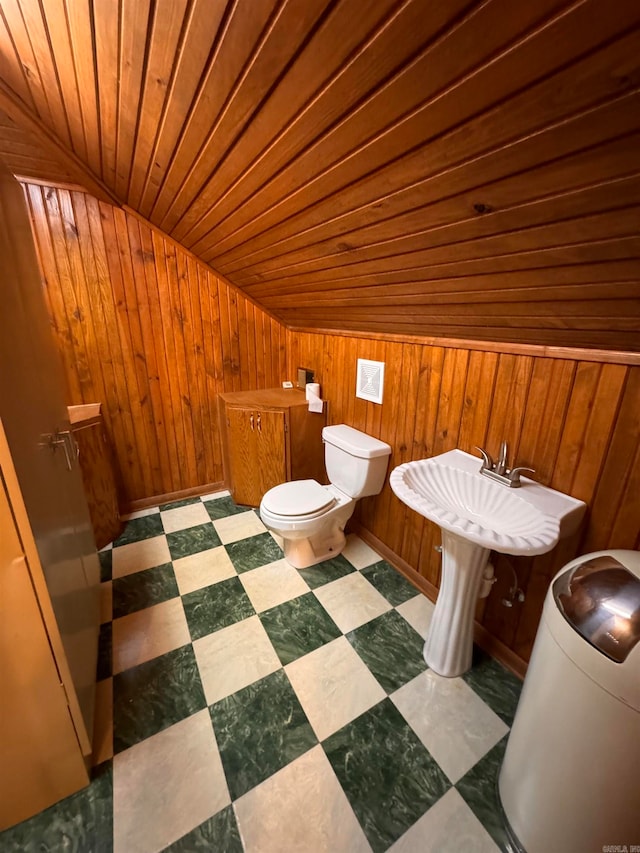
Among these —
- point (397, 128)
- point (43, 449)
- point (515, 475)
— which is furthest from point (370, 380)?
point (43, 449)

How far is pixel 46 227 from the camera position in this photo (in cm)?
183

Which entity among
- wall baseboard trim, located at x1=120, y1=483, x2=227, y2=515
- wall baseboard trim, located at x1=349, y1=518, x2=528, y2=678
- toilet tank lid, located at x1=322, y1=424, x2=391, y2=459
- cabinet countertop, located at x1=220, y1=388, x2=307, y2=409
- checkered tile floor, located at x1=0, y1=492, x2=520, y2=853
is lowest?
checkered tile floor, located at x1=0, y1=492, x2=520, y2=853

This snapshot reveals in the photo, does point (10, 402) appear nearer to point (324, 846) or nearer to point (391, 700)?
point (324, 846)

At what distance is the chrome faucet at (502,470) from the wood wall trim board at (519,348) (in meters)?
0.34

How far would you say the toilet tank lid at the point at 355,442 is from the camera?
1814 mm

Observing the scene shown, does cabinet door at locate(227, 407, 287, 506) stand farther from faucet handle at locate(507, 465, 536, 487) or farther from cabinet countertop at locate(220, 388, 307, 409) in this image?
faucet handle at locate(507, 465, 536, 487)

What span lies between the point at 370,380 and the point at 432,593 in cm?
114

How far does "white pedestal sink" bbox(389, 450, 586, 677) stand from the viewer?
1.00 meters

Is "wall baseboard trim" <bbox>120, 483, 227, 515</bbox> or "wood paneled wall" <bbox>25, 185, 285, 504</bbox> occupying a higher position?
"wood paneled wall" <bbox>25, 185, 285, 504</bbox>

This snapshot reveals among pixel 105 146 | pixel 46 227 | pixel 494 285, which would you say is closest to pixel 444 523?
pixel 494 285

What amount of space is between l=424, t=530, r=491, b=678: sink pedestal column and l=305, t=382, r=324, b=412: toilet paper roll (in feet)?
4.20

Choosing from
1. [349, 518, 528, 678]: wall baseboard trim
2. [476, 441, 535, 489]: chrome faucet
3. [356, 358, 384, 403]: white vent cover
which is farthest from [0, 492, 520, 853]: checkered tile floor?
[356, 358, 384, 403]: white vent cover

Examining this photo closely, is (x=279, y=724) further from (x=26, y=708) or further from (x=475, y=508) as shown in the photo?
(x=475, y=508)

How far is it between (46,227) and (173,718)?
239cm
